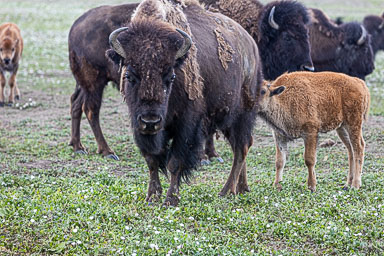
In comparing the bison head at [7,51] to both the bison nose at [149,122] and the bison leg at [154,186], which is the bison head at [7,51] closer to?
the bison leg at [154,186]

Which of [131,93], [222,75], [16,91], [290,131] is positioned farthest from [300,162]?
[16,91]

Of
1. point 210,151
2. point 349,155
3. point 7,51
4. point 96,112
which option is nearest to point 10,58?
point 7,51

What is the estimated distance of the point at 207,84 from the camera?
634 centimetres

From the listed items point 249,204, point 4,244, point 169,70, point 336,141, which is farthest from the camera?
point 336,141

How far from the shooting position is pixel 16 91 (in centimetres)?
1430

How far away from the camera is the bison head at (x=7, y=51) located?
1416cm

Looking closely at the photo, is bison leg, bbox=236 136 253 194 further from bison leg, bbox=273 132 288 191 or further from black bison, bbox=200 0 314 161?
black bison, bbox=200 0 314 161

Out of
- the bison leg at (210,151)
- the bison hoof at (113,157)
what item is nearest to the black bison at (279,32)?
the bison leg at (210,151)

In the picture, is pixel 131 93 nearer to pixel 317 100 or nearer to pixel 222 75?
pixel 222 75

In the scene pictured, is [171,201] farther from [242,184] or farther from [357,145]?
[357,145]

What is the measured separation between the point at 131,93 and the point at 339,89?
3188 millimetres

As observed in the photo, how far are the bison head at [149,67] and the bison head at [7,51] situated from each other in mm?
9234

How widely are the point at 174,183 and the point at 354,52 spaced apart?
922 cm

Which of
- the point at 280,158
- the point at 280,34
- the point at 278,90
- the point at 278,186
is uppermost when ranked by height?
the point at 278,90
